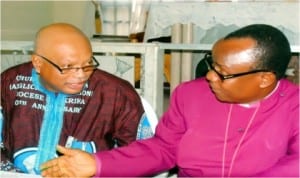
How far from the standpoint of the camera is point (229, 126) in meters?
1.32

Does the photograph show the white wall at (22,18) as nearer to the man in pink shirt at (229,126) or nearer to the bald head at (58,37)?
the bald head at (58,37)

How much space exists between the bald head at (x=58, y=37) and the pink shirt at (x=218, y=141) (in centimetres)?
44

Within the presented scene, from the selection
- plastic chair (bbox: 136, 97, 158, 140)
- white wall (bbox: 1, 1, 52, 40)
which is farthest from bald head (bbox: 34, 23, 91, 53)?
white wall (bbox: 1, 1, 52, 40)

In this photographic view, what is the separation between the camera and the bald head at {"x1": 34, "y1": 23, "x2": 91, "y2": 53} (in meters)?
1.49

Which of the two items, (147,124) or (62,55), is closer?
(62,55)

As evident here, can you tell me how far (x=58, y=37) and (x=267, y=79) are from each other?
77cm

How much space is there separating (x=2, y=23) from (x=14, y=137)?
1431mm

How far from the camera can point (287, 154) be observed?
1290mm

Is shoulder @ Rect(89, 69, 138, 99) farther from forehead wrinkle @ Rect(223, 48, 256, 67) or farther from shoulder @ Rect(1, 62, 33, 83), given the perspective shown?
forehead wrinkle @ Rect(223, 48, 256, 67)

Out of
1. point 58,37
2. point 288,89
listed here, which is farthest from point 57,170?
point 288,89

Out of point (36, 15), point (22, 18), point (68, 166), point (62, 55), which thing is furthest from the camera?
point (36, 15)

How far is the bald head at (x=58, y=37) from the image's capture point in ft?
4.87

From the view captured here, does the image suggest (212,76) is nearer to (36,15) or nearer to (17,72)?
(17,72)

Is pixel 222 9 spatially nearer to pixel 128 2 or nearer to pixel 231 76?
pixel 128 2
